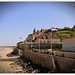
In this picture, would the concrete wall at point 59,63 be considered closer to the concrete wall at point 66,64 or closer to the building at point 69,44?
the concrete wall at point 66,64

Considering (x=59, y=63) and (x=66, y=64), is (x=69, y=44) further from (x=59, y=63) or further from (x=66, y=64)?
(x=66, y=64)

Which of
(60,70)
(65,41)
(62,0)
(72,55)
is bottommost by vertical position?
(60,70)

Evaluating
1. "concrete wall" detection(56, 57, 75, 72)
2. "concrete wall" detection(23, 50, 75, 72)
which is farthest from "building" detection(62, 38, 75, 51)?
"concrete wall" detection(56, 57, 75, 72)

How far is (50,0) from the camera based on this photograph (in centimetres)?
1316

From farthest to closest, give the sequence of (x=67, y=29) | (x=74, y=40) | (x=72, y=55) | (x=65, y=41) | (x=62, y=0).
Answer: (x=67, y=29) → (x=65, y=41) → (x=74, y=40) → (x=72, y=55) → (x=62, y=0)

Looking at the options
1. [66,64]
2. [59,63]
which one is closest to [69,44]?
[59,63]

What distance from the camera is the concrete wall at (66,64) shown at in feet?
44.9

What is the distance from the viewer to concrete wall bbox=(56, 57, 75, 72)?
13.7 meters

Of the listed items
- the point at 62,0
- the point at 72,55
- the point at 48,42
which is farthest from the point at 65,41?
the point at 48,42

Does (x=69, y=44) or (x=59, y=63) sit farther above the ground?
(x=69, y=44)

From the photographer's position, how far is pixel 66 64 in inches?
573

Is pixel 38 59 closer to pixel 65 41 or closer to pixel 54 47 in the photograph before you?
pixel 65 41

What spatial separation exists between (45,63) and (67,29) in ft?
159

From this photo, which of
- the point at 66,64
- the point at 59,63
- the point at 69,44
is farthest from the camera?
the point at 69,44
